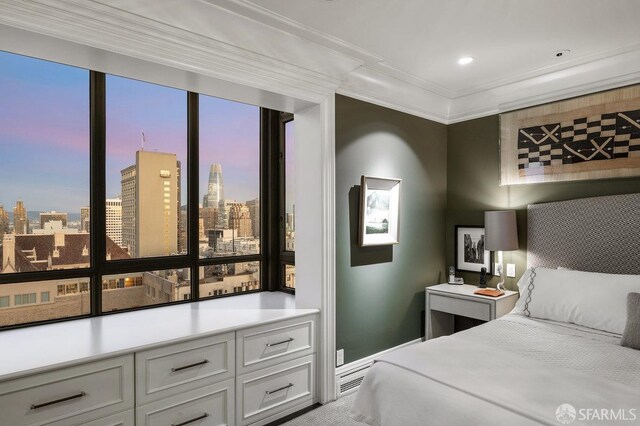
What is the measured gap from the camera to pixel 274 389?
265 centimetres

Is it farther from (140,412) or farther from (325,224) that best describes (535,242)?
(140,412)

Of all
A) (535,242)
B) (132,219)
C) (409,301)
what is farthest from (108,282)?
(535,242)

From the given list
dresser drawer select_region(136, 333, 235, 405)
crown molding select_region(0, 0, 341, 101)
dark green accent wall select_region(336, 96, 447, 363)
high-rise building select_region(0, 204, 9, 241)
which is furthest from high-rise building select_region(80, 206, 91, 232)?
dark green accent wall select_region(336, 96, 447, 363)

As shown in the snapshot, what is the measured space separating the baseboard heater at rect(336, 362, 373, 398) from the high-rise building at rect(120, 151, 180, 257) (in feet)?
5.54

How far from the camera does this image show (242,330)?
250 centimetres

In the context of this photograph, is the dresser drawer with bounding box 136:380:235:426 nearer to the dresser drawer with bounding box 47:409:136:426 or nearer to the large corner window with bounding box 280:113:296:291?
the dresser drawer with bounding box 47:409:136:426

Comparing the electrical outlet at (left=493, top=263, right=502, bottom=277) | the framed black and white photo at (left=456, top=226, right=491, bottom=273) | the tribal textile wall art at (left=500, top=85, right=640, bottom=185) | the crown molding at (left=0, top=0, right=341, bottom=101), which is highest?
the crown molding at (left=0, top=0, right=341, bottom=101)

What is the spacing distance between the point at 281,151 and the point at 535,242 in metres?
2.43

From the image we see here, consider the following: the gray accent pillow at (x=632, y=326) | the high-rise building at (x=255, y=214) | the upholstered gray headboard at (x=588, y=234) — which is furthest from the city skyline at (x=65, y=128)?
the gray accent pillow at (x=632, y=326)

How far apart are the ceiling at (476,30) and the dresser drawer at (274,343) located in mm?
2004

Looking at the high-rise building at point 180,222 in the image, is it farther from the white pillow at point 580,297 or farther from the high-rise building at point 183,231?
the white pillow at point 580,297

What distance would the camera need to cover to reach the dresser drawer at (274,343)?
251cm

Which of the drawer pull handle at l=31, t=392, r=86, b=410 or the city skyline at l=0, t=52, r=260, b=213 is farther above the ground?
the city skyline at l=0, t=52, r=260, b=213

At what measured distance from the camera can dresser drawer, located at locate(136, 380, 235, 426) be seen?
7.00 ft
